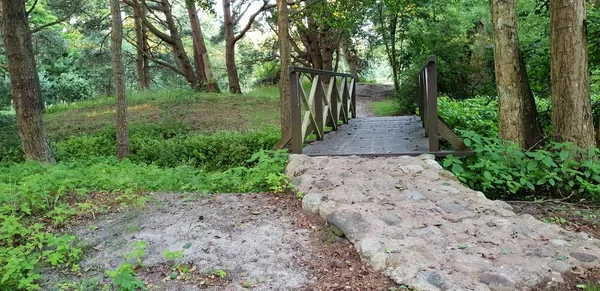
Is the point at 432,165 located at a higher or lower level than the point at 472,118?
lower

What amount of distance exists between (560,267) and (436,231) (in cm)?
89

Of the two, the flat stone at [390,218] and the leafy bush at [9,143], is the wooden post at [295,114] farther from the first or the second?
the leafy bush at [9,143]

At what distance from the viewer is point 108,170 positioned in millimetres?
6250

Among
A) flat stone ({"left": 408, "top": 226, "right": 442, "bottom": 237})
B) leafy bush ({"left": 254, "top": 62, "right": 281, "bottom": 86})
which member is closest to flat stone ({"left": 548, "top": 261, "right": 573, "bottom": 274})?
flat stone ({"left": 408, "top": 226, "right": 442, "bottom": 237})

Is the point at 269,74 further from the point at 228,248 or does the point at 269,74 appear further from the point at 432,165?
→ the point at 228,248

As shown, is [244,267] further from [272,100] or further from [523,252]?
[272,100]

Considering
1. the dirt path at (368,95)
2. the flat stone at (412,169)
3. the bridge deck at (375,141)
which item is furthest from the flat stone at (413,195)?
the dirt path at (368,95)

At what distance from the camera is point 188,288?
2.79m

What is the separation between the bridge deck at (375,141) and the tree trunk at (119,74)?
4.42m

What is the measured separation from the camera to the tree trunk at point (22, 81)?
7223mm

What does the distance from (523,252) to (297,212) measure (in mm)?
1952

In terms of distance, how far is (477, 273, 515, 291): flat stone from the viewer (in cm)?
261

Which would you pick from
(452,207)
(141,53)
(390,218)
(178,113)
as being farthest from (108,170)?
(141,53)

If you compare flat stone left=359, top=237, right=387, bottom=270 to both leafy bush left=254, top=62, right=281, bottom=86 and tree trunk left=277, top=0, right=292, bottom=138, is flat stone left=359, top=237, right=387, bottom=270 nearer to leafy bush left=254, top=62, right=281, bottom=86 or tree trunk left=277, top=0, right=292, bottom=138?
tree trunk left=277, top=0, right=292, bottom=138
